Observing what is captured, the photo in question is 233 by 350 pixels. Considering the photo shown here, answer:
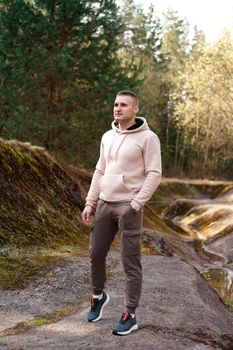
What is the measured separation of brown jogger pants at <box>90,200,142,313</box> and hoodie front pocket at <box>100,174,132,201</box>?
9 cm

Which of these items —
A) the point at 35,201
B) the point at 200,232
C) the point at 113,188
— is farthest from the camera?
the point at 200,232

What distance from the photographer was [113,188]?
19.2ft

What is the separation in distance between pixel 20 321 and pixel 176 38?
272ft

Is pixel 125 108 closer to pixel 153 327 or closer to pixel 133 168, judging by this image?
pixel 133 168

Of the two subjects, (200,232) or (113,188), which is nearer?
(113,188)

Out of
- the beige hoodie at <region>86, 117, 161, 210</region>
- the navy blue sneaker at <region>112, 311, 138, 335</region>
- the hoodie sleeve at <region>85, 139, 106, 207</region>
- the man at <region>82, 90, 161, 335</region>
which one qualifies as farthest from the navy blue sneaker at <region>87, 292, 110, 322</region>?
the beige hoodie at <region>86, 117, 161, 210</region>

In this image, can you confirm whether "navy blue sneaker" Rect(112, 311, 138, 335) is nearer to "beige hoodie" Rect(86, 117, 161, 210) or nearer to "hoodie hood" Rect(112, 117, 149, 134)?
"beige hoodie" Rect(86, 117, 161, 210)

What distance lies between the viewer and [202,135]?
217 ft

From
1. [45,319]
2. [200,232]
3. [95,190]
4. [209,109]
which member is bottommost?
[200,232]

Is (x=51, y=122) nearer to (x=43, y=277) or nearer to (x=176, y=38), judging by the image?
(x=43, y=277)

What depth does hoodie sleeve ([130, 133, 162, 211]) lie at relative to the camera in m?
5.67

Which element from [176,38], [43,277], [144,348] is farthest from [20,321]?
[176,38]

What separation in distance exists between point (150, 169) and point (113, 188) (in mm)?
519

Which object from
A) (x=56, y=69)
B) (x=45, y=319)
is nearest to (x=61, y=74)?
(x=56, y=69)
